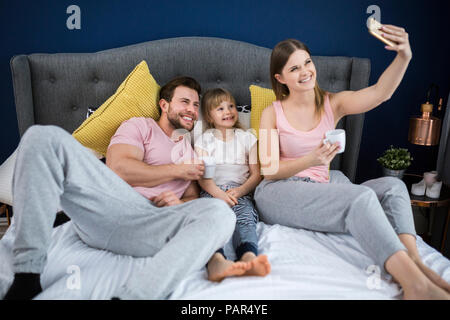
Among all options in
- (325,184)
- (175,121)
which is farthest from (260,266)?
(175,121)

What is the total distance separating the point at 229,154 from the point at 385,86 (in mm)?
753

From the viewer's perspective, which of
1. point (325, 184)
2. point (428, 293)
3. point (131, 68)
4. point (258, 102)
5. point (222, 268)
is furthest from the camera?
point (131, 68)

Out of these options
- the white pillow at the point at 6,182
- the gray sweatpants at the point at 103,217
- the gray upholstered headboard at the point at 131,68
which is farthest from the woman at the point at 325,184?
the white pillow at the point at 6,182

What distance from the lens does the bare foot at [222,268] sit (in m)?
1.12

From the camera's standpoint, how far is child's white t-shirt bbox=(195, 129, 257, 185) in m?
1.75

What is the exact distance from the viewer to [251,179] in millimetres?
1734

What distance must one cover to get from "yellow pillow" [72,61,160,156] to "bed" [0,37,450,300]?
305mm

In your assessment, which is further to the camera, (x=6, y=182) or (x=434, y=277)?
(x=6, y=182)

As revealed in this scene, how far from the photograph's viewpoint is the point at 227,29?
92.0 inches

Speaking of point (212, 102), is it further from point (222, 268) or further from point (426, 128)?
point (426, 128)

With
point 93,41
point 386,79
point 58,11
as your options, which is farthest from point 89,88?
point 386,79

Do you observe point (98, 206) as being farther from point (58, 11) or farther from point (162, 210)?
point (58, 11)

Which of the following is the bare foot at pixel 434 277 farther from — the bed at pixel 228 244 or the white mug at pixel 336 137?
the white mug at pixel 336 137

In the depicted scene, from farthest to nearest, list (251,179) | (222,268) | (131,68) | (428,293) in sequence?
(131,68)
(251,179)
(222,268)
(428,293)
